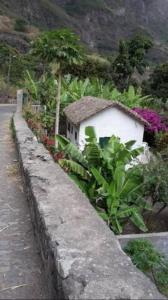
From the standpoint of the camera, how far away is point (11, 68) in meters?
50.0

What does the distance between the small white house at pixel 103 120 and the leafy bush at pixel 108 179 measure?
41.3 feet

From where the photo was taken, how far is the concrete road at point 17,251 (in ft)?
15.1

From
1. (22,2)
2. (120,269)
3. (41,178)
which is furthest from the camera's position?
(22,2)

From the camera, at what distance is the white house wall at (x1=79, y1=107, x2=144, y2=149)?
26469mm


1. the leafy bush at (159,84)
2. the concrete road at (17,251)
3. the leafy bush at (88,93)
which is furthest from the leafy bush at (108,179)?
the leafy bush at (159,84)

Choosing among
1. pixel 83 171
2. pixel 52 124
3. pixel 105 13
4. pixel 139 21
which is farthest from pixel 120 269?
pixel 139 21

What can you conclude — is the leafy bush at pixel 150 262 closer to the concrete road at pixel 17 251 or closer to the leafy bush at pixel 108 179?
the leafy bush at pixel 108 179

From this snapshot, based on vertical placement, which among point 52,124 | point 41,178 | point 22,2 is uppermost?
point 22,2

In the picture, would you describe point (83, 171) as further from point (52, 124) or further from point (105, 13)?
point (105, 13)

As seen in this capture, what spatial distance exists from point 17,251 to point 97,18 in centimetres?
12718

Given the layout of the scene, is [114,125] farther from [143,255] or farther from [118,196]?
[143,255]

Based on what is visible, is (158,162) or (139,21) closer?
(158,162)

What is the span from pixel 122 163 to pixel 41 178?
5916mm

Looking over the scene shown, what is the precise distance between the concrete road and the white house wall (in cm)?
1804
